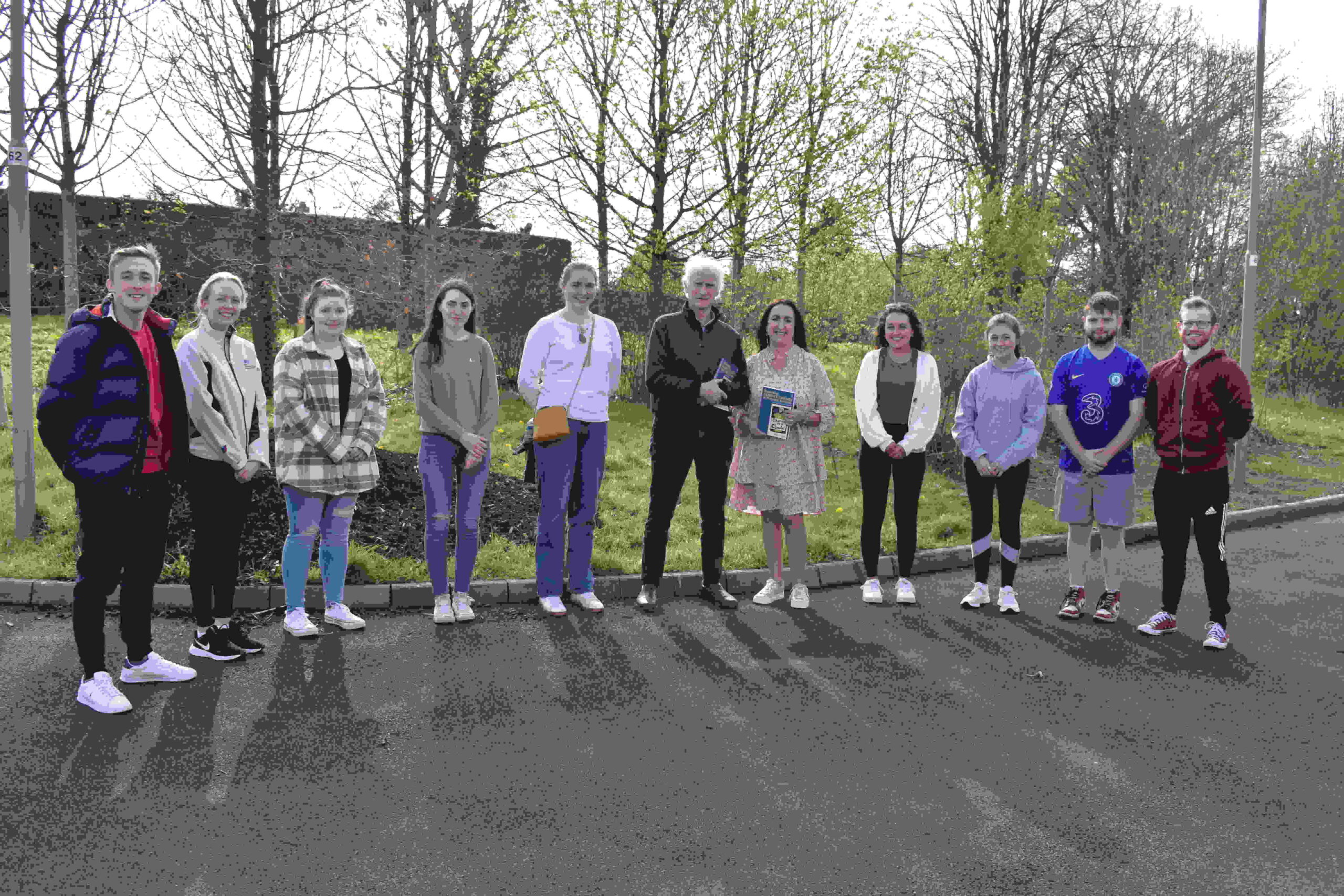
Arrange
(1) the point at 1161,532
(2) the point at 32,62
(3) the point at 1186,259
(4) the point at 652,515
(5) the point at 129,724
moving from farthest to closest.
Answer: (3) the point at 1186,259 → (2) the point at 32,62 → (4) the point at 652,515 → (1) the point at 1161,532 → (5) the point at 129,724

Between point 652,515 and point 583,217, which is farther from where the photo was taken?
A: point 583,217

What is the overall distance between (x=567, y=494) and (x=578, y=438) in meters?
0.36

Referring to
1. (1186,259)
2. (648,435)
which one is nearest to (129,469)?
(648,435)

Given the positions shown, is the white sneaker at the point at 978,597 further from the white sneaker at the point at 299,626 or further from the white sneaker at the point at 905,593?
the white sneaker at the point at 299,626

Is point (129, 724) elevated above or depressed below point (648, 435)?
below

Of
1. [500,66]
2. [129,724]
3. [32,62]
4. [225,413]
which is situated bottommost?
[129,724]

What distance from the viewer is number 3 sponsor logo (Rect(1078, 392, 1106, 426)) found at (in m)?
6.09

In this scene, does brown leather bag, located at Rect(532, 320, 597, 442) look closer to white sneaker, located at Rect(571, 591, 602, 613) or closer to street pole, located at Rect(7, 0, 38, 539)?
white sneaker, located at Rect(571, 591, 602, 613)

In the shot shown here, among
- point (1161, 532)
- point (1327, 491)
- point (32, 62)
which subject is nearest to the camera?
point (1161, 532)

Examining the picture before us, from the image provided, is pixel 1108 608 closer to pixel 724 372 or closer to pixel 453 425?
pixel 724 372

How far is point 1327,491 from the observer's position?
43.1 feet

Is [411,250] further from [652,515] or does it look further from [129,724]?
[129,724]

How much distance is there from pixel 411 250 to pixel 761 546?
8.06 meters

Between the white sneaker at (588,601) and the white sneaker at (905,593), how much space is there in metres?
2.04
